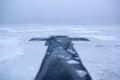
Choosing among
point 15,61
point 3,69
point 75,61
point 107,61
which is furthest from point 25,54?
point 107,61

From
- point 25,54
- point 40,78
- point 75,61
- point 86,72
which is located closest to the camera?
point 40,78

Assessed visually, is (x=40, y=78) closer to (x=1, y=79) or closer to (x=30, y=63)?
(x=1, y=79)

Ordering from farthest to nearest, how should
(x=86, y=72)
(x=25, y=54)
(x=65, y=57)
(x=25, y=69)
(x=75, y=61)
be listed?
(x=25, y=54) → (x=65, y=57) → (x=75, y=61) → (x=25, y=69) → (x=86, y=72)

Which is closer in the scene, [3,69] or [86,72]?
[86,72]

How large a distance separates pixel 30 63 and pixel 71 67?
1224 mm

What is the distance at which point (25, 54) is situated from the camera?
5422mm

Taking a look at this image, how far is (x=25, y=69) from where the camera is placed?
3.92 meters

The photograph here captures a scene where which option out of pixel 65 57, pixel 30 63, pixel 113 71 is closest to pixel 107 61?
pixel 113 71

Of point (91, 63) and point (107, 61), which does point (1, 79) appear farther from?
point (107, 61)

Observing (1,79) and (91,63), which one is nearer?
(1,79)

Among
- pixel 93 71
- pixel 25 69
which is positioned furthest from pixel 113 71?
pixel 25 69

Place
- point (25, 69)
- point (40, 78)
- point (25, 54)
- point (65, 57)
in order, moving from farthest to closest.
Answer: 1. point (25, 54)
2. point (65, 57)
3. point (25, 69)
4. point (40, 78)

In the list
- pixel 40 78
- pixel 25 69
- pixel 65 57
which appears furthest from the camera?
pixel 65 57

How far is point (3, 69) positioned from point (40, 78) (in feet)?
3.97
